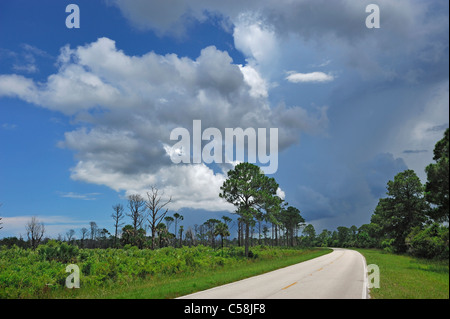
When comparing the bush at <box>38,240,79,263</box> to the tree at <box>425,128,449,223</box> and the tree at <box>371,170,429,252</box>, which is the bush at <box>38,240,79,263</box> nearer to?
the tree at <box>425,128,449,223</box>

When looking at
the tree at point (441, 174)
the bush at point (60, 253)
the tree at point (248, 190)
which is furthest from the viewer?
the tree at point (248, 190)

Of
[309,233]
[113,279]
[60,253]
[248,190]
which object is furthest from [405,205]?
[309,233]

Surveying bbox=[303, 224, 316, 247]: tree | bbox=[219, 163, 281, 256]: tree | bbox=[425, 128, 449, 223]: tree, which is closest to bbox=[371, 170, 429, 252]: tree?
bbox=[219, 163, 281, 256]: tree

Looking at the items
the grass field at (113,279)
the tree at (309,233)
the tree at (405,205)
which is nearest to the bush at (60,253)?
the grass field at (113,279)

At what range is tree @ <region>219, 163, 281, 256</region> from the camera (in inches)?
1577

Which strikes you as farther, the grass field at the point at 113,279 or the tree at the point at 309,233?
the tree at the point at 309,233

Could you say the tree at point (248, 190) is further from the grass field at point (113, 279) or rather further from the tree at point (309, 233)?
the tree at point (309, 233)

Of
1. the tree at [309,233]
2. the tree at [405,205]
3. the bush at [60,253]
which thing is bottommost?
the tree at [309,233]

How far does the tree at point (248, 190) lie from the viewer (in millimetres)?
40062

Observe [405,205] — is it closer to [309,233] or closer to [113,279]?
[113,279]
